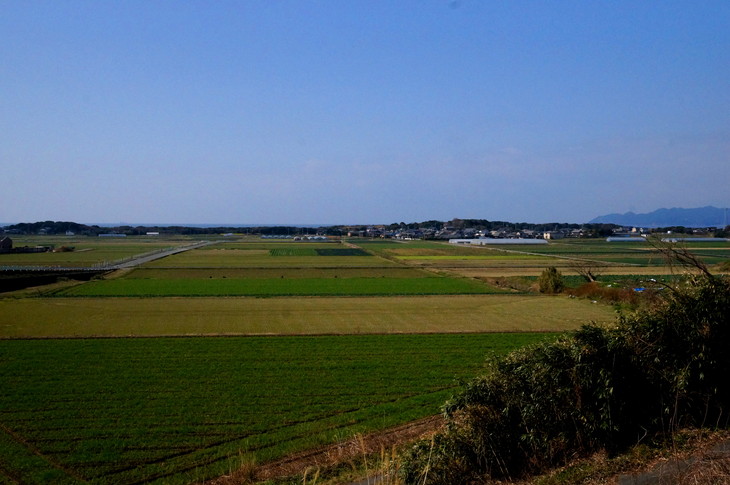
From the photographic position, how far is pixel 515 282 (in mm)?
47344

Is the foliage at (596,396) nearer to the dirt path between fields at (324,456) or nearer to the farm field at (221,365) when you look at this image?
the dirt path between fields at (324,456)

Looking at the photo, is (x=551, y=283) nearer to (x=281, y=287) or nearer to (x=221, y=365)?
(x=281, y=287)

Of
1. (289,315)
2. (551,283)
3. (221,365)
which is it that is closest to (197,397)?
(221,365)

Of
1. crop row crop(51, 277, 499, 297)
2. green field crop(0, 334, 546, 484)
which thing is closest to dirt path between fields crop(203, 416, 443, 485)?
green field crop(0, 334, 546, 484)

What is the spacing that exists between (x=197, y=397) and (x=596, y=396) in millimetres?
10866

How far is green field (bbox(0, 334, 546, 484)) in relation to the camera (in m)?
11.5

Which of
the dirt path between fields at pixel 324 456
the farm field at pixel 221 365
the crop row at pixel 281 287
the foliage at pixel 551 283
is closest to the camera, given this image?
the dirt path between fields at pixel 324 456

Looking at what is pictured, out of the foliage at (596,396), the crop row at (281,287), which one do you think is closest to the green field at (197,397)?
the foliage at (596,396)

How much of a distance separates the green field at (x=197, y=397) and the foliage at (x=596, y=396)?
1330mm

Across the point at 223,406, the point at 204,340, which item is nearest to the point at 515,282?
the point at 204,340

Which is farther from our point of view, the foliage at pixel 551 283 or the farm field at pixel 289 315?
the foliage at pixel 551 283

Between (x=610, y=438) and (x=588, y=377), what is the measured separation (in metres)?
0.94

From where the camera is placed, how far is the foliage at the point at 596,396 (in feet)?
28.5

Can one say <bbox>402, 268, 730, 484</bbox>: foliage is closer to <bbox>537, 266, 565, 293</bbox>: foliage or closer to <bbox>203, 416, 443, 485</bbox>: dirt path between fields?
<bbox>203, 416, 443, 485</bbox>: dirt path between fields
